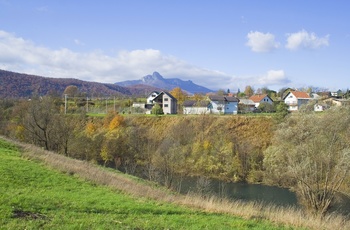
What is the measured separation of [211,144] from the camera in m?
51.6

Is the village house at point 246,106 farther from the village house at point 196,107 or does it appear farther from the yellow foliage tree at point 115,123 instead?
the yellow foliage tree at point 115,123

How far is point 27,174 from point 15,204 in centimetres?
550

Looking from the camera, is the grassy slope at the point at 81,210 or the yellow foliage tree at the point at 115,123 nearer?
the grassy slope at the point at 81,210

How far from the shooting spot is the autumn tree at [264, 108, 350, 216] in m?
21.9

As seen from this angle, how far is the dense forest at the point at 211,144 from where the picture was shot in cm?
2323

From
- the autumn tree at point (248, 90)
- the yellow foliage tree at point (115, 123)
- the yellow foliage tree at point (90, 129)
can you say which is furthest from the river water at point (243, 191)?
the autumn tree at point (248, 90)

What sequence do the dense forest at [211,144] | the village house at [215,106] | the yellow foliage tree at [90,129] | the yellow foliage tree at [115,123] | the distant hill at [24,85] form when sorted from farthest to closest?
the distant hill at [24,85] → the village house at [215,106] → the yellow foliage tree at [115,123] → the yellow foliage tree at [90,129] → the dense forest at [211,144]

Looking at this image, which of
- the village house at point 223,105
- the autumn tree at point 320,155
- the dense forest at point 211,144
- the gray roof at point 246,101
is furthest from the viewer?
the gray roof at point 246,101

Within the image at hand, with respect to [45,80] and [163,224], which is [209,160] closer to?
[163,224]

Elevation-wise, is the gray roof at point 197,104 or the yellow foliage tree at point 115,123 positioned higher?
the gray roof at point 197,104

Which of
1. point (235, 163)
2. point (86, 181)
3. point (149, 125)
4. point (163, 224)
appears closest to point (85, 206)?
point (163, 224)

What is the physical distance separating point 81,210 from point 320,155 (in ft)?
62.2

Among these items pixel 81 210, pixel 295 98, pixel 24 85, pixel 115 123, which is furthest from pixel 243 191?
pixel 24 85

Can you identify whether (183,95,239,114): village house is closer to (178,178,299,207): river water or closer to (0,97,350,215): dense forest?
(0,97,350,215): dense forest
